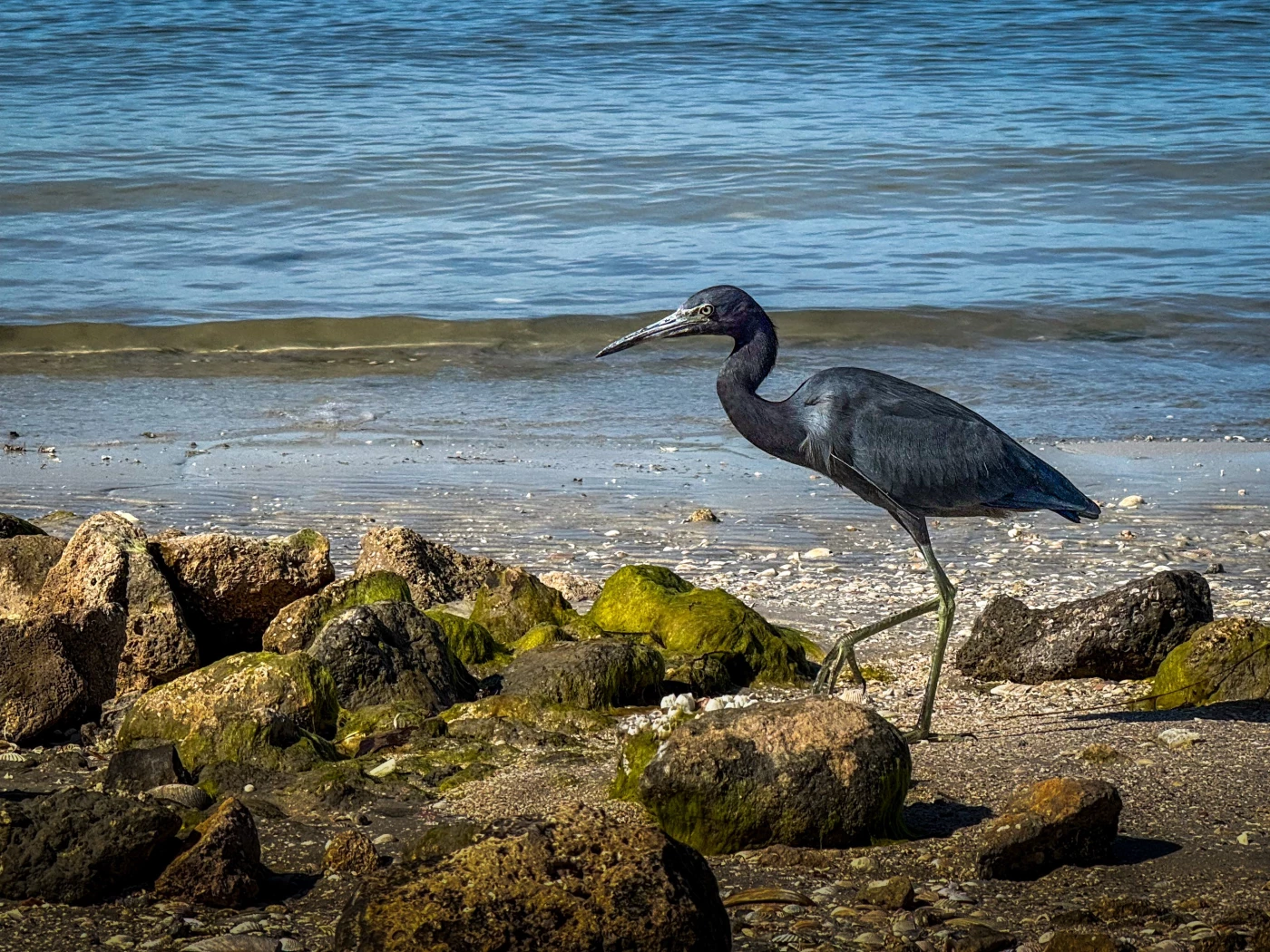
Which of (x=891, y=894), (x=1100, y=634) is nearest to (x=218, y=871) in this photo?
(x=891, y=894)

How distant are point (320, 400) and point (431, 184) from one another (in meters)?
9.44

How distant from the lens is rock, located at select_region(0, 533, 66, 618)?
567cm

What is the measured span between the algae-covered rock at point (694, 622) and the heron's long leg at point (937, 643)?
1.82 feet

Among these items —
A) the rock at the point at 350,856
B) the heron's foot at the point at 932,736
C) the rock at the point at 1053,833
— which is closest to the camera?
the rock at the point at 1053,833

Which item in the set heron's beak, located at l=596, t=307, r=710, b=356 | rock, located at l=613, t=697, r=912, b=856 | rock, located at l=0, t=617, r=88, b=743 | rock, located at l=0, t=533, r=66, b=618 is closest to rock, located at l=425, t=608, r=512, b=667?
heron's beak, located at l=596, t=307, r=710, b=356

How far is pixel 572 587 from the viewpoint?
660cm

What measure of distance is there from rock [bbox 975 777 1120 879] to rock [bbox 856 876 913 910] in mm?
231

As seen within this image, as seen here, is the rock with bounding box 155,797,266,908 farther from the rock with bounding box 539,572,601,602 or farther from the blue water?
the blue water

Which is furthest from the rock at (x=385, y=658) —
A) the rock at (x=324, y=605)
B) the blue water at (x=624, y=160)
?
the blue water at (x=624, y=160)

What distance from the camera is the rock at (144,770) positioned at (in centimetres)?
435

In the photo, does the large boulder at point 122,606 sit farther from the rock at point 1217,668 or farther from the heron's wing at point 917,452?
the rock at point 1217,668

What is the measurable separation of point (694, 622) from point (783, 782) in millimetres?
1823

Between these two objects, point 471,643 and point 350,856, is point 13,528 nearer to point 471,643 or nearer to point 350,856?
point 471,643

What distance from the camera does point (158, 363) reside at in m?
13.0
